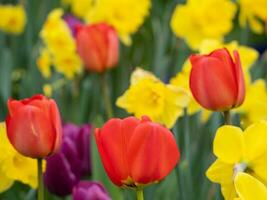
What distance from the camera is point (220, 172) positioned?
1129mm

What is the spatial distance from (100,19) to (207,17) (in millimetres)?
354

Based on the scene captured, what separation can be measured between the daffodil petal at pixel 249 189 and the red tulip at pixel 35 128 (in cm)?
37

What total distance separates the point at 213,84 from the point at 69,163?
456 millimetres

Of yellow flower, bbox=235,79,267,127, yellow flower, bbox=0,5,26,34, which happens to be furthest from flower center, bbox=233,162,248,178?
yellow flower, bbox=0,5,26,34

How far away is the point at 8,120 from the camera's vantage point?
121cm

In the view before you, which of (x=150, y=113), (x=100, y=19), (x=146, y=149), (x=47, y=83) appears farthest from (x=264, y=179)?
(x=47, y=83)

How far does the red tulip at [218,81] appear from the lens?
1234 millimetres

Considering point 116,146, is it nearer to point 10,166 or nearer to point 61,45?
point 10,166

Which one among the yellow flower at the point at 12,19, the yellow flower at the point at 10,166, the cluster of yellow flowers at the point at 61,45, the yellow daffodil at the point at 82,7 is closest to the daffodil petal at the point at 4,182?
the yellow flower at the point at 10,166

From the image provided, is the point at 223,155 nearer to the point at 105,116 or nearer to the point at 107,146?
the point at 107,146

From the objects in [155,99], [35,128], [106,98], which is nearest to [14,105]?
[35,128]

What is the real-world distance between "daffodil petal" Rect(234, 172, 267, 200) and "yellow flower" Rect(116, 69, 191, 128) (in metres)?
0.59

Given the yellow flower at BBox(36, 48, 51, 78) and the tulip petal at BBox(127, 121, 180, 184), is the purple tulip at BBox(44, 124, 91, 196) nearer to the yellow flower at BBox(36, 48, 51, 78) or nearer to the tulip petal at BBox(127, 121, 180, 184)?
the tulip petal at BBox(127, 121, 180, 184)

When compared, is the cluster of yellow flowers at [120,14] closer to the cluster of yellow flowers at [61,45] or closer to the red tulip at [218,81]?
the cluster of yellow flowers at [61,45]
